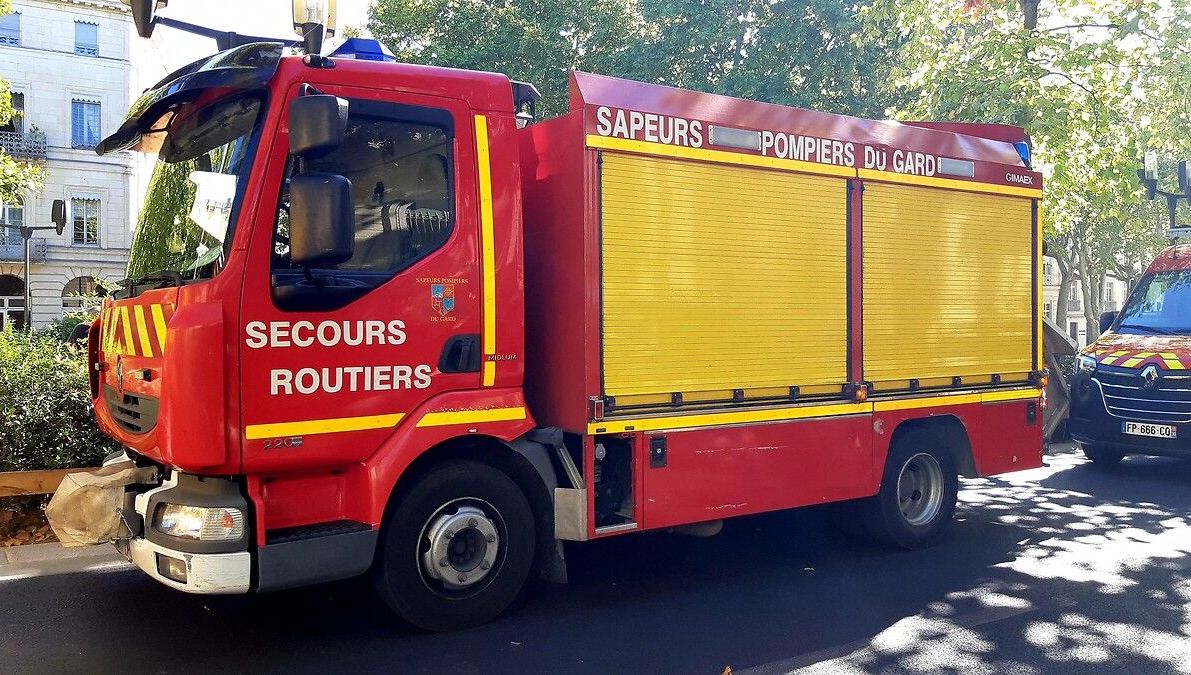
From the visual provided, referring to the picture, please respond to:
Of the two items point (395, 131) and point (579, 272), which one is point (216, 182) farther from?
point (579, 272)

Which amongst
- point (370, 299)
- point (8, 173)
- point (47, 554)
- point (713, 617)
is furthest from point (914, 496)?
point (8, 173)

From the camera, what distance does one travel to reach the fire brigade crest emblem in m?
4.86

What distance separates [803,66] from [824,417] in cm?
1284

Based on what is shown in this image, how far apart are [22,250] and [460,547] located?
39.3 metres

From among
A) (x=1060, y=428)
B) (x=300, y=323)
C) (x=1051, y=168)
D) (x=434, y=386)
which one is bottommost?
(x=1060, y=428)

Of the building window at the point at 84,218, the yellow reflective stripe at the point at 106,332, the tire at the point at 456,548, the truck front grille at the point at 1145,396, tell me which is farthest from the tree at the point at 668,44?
the building window at the point at 84,218

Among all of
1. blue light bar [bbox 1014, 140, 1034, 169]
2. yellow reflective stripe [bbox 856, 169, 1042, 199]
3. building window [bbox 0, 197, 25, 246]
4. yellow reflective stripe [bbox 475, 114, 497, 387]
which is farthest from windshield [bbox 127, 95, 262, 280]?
building window [bbox 0, 197, 25, 246]

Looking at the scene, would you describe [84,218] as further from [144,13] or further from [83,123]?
[144,13]

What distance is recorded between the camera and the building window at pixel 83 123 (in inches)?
1473

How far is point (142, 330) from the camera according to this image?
4691mm

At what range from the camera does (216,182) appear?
462 cm

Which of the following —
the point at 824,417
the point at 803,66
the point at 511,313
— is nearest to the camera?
the point at 511,313

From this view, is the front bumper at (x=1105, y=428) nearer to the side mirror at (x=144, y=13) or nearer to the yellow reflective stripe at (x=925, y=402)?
the yellow reflective stripe at (x=925, y=402)

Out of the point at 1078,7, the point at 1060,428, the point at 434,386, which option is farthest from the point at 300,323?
the point at 1078,7
